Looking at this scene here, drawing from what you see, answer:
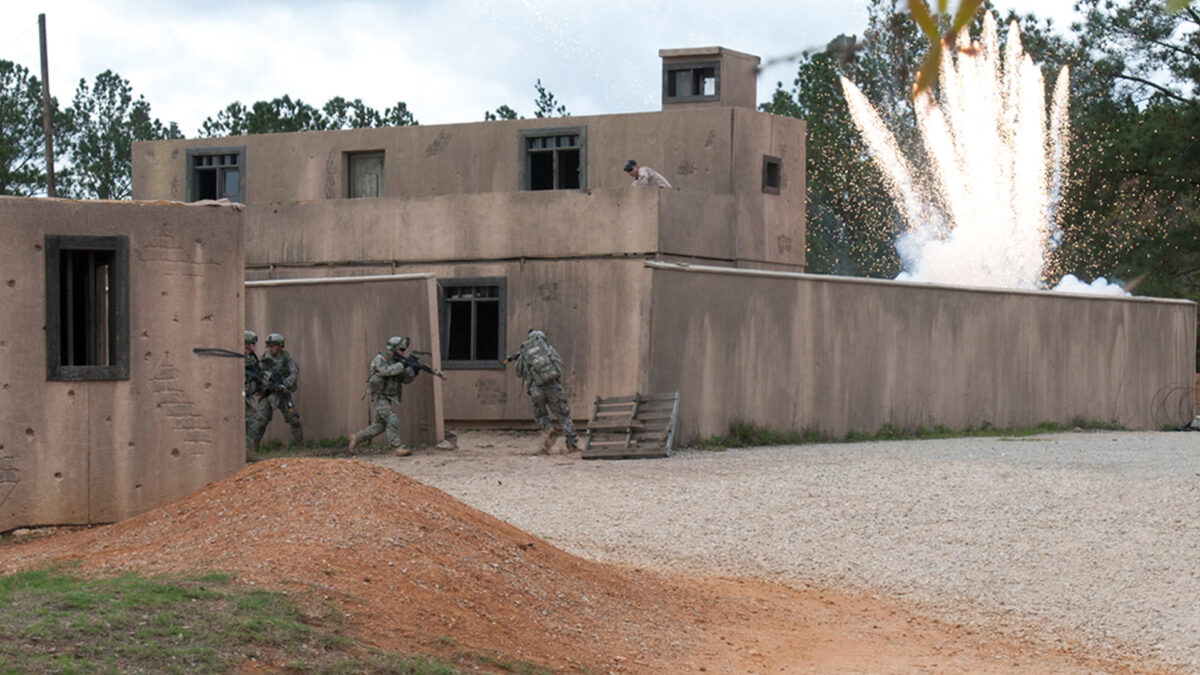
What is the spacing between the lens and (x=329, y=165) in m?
24.3

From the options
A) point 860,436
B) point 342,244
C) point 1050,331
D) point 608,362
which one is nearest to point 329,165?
point 342,244

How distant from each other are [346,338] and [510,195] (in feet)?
12.9

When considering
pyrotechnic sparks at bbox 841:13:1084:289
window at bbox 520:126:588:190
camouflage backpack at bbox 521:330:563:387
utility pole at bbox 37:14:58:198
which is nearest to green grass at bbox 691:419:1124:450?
camouflage backpack at bbox 521:330:563:387

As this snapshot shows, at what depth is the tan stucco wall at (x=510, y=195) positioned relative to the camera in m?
21.1

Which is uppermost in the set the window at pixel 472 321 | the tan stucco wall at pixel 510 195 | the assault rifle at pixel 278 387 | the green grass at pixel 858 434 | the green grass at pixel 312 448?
the tan stucco wall at pixel 510 195

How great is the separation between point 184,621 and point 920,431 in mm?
14688

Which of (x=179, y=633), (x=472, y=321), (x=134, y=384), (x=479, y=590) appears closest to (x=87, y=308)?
(x=134, y=384)

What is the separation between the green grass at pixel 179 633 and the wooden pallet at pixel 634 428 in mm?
9176

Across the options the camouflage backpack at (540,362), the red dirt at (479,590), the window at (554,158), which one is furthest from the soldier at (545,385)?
the red dirt at (479,590)

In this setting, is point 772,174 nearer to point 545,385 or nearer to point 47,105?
point 545,385

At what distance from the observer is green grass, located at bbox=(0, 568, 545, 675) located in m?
6.21

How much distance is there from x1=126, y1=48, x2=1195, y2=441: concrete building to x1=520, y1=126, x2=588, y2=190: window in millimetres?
37

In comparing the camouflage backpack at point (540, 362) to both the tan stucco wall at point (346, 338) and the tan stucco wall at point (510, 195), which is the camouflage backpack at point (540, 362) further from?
the tan stucco wall at point (510, 195)

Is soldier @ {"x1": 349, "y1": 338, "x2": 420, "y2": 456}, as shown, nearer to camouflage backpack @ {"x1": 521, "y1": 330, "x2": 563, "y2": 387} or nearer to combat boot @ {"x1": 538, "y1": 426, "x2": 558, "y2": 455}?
camouflage backpack @ {"x1": 521, "y1": 330, "x2": 563, "y2": 387}
